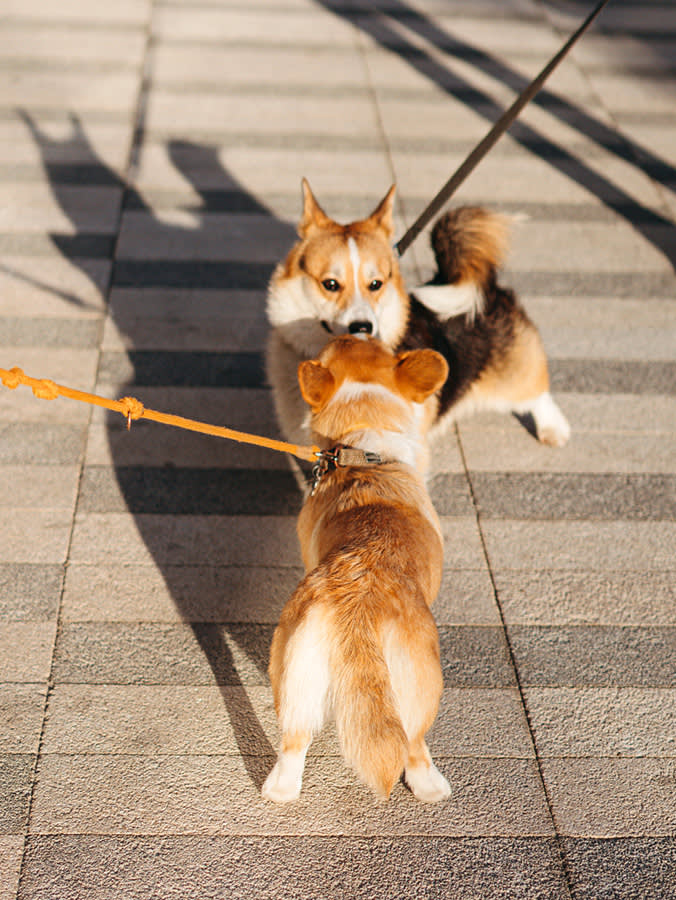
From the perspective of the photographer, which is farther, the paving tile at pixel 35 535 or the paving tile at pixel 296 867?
the paving tile at pixel 35 535

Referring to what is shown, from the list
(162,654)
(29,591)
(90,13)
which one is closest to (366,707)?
(162,654)

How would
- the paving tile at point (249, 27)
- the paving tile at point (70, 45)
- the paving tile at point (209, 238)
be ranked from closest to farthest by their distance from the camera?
the paving tile at point (209, 238) < the paving tile at point (70, 45) < the paving tile at point (249, 27)

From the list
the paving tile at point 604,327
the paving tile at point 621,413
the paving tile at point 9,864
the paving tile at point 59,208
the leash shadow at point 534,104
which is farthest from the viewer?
the leash shadow at point 534,104

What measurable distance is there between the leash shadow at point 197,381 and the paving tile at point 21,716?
634 mm

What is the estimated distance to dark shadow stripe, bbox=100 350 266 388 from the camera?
4527 millimetres

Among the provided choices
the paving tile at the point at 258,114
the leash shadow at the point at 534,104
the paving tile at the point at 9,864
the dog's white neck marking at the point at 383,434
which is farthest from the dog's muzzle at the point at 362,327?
the paving tile at the point at 258,114

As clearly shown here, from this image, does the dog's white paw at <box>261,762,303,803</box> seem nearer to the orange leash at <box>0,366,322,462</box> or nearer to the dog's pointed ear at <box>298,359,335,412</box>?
the orange leash at <box>0,366,322,462</box>

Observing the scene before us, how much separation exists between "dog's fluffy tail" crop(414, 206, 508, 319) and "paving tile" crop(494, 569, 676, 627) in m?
1.27

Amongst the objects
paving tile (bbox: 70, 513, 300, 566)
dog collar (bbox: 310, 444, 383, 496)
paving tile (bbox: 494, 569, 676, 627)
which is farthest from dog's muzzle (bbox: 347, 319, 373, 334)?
paving tile (bbox: 494, 569, 676, 627)

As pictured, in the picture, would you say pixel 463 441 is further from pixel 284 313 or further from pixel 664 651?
pixel 664 651

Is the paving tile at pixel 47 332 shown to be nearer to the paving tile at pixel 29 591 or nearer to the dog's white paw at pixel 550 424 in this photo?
the paving tile at pixel 29 591

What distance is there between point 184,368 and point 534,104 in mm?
4494

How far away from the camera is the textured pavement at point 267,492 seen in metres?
2.72

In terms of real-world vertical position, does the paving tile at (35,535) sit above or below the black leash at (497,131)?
below
